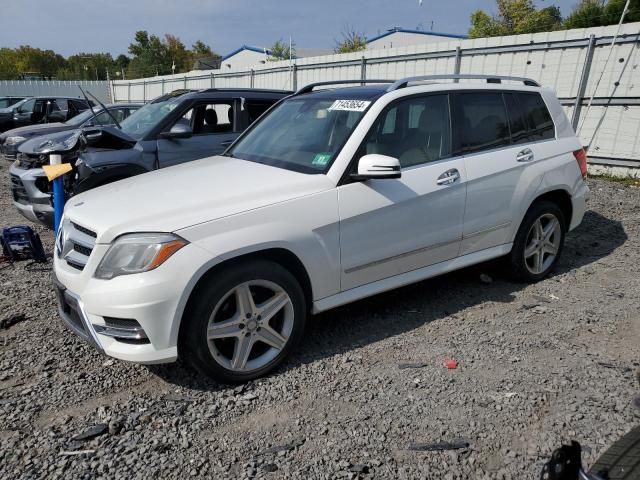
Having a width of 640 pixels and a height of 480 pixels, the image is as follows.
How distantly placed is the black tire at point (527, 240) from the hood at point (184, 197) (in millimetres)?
2161

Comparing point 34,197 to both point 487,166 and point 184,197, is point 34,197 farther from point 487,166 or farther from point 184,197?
point 487,166

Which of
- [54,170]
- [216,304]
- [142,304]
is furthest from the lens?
[54,170]

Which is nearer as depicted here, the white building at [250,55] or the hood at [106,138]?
the hood at [106,138]

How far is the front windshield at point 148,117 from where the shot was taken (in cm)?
637

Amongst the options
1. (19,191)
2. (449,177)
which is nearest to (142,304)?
(449,177)

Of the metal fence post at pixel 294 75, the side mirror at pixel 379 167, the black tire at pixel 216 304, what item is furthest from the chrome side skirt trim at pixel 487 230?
the metal fence post at pixel 294 75

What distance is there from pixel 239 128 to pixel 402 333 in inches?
162

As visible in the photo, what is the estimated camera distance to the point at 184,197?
10.4 feet

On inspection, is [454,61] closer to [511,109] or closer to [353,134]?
[511,109]

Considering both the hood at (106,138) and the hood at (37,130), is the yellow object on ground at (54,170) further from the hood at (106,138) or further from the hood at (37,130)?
the hood at (37,130)

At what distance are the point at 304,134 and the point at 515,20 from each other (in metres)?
42.3

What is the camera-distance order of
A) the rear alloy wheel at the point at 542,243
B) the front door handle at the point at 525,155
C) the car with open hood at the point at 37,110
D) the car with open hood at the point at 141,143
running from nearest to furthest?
1. the front door handle at the point at 525,155
2. the rear alloy wheel at the point at 542,243
3. the car with open hood at the point at 141,143
4. the car with open hood at the point at 37,110

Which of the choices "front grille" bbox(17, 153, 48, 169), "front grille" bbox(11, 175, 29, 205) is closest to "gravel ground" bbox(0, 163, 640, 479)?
"front grille" bbox(11, 175, 29, 205)

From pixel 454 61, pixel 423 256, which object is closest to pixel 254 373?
pixel 423 256
